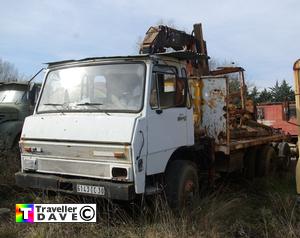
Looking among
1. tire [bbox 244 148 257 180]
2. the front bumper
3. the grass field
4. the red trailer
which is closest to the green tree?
the red trailer

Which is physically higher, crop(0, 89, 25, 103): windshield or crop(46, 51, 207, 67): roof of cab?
crop(46, 51, 207, 67): roof of cab

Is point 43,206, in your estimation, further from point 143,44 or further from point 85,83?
point 143,44

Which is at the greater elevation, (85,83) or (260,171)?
(85,83)

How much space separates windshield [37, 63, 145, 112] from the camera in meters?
6.08

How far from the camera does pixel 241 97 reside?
1050 centimetres

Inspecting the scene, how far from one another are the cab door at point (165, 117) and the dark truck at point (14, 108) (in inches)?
161

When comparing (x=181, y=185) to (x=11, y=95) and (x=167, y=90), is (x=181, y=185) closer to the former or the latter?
(x=167, y=90)

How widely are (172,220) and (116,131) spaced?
1.36 meters

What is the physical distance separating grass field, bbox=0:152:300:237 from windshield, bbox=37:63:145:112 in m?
1.35

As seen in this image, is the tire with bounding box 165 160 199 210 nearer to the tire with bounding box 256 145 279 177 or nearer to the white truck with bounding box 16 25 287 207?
the white truck with bounding box 16 25 287 207

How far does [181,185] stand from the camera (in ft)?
21.0

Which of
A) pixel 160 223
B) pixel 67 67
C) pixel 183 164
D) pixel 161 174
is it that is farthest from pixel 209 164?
pixel 67 67

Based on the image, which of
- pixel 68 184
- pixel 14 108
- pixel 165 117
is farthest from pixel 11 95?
pixel 165 117

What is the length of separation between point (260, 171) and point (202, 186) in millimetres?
2712
